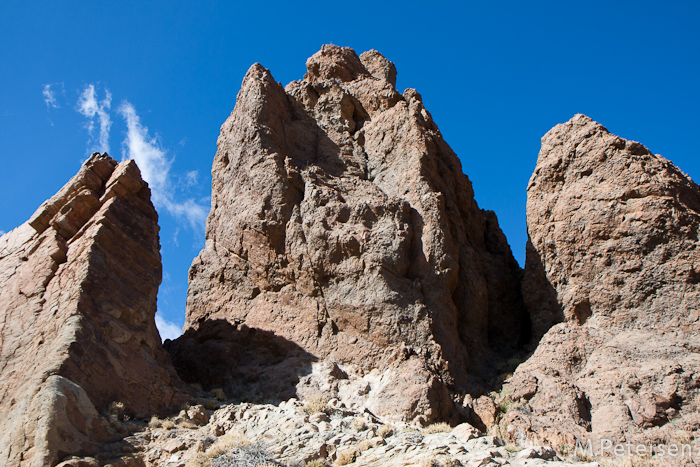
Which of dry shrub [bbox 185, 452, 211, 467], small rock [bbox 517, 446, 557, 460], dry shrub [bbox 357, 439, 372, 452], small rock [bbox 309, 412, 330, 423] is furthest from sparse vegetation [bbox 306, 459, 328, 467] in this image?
small rock [bbox 517, 446, 557, 460]

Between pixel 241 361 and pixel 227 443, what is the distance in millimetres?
5005

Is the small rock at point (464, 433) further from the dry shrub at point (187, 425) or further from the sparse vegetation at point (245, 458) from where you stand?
the dry shrub at point (187, 425)

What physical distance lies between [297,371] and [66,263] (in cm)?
705

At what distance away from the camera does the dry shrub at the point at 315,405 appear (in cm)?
1536

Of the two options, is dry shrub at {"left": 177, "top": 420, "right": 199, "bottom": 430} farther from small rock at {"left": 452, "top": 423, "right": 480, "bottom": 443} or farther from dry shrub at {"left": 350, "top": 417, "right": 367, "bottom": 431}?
small rock at {"left": 452, "top": 423, "right": 480, "bottom": 443}

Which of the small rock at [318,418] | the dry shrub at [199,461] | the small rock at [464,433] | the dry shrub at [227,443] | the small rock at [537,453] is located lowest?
the small rock at [537,453]

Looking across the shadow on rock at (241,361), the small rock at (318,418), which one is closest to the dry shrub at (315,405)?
the small rock at (318,418)

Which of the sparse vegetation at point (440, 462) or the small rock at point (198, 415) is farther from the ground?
the small rock at point (198, 415)

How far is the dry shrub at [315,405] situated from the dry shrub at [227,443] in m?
1.71

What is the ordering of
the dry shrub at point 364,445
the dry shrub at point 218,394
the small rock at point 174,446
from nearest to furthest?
the dry shrub at point 364,445 → the small rock at point 174,446 → the dry shrub at point 218,394

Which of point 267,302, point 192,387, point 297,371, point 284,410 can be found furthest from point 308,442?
point 267,302

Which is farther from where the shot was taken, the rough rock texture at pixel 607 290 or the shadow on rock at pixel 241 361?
the shadow on rock at pixel 241 361

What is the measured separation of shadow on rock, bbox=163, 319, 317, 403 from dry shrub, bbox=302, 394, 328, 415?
1102 mm

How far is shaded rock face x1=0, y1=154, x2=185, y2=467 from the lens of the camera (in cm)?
1270
